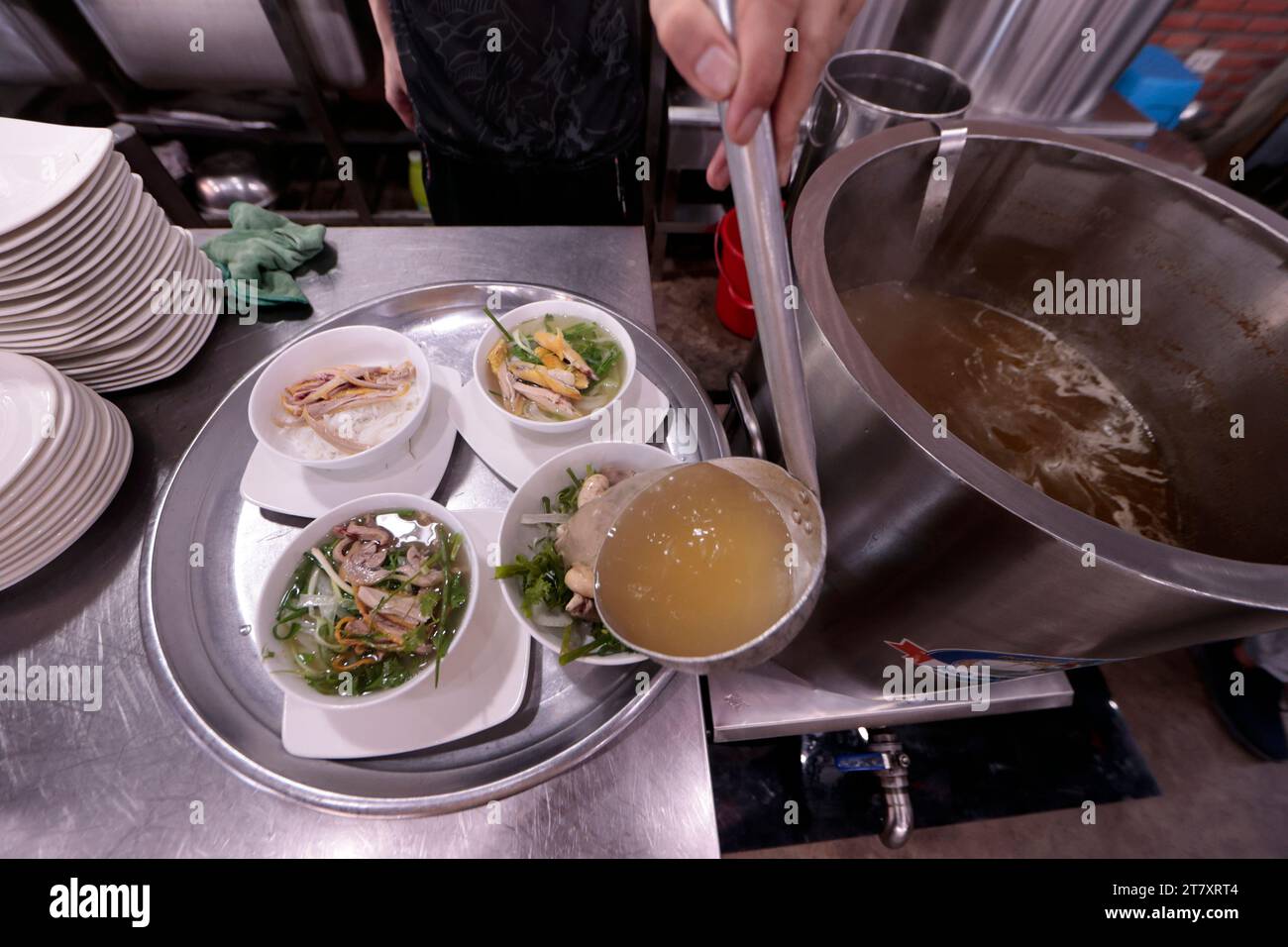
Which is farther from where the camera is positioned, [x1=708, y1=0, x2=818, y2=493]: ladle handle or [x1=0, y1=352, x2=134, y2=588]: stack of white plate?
[x1=0, y1=352, x2=134, y2=588]: stack of white plate

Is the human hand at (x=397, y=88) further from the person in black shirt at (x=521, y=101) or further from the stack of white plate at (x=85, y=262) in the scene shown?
the stack of white plate at (x=85, y=262)

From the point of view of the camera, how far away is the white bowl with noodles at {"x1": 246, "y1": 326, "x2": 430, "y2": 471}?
4.68ft

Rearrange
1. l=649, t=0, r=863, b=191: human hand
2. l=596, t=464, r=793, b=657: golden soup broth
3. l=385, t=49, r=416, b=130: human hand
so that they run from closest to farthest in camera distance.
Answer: l=649, t=0, r=863, b=191: human hand < l=596, t=464, r=793, b=657: golden soup broth < l=385, t=49, r=416, b=130: human hand

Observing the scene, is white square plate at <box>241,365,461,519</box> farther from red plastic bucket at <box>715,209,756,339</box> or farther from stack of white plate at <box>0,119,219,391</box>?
red plastic bucket at <box>715,209,756,339</box>

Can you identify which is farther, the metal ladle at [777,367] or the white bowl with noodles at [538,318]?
the white bowl with noodles at [538,318]

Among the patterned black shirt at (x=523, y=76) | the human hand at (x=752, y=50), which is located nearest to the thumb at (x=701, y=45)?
the human hand at (x=752, y=50)

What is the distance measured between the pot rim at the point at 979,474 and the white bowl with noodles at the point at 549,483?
52 cm

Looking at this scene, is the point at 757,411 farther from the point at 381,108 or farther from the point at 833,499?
the point at 381,108

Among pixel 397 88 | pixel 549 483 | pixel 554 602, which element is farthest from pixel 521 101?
pixel 554 602

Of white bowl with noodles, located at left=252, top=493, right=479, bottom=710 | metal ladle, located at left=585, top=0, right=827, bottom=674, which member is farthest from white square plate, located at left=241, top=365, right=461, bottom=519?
metal ladle, located at left=585, top=0, right=827, bottom=674

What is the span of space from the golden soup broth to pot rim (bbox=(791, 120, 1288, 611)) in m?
0.33

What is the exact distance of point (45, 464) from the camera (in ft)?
4.20

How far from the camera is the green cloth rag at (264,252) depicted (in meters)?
1.78

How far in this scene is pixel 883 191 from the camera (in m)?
1.33
